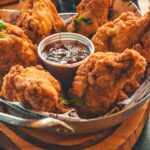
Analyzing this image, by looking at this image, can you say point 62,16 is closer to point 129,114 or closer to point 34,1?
point 34,1

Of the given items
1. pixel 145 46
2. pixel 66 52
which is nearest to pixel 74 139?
pixel 66 52

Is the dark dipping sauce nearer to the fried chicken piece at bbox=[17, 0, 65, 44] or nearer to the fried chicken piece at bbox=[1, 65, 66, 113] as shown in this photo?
the fried chicken piece at bbox=[17, 0, 65, 44]

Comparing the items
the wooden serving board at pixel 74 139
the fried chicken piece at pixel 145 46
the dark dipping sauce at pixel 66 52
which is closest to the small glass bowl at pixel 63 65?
the dark dipping sauce at pixel 66 52

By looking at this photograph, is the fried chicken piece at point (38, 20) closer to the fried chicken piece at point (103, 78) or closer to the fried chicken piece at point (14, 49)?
the fried chicken piece at point (14, 49)

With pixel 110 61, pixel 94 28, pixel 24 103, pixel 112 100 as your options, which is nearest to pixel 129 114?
pixel 112 100

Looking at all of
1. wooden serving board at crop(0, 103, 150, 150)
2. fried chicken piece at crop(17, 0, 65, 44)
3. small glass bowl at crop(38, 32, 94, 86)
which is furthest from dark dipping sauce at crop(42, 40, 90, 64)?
wooden serving board at crop(0, 103, 150, 150)

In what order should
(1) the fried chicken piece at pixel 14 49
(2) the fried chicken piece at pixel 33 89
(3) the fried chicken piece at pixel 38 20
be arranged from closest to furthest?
(2) the fried chicken piece at pixel 33 89 → (1) the fried chicken piece at pixel 14 49 → (3) the fried chicken piece at pixel 38 20

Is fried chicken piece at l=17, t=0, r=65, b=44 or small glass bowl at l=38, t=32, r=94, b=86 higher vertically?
fried chicken piece at l=17, t=0, r=65, b=44
